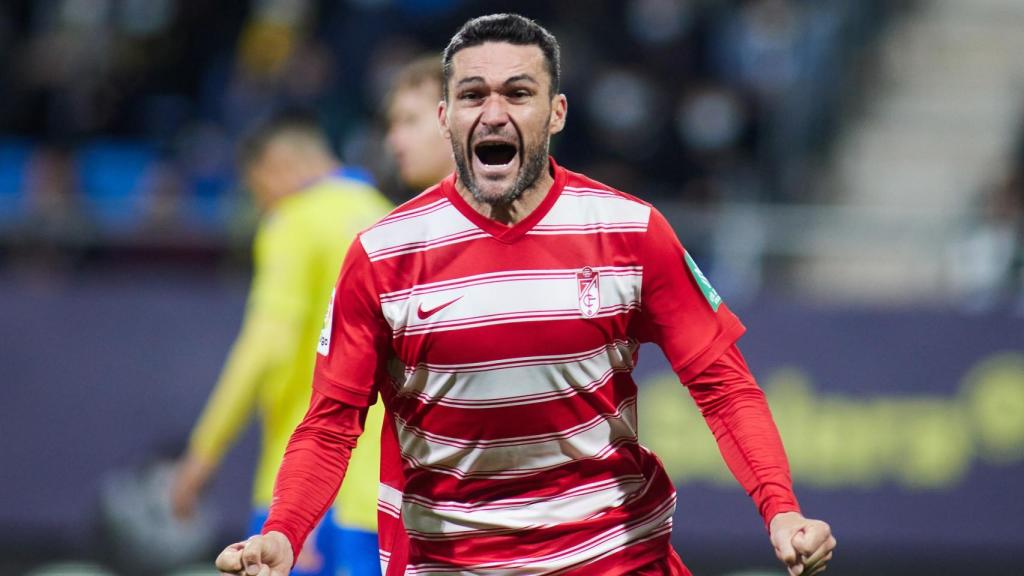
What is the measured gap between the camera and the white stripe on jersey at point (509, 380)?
11.1 ft

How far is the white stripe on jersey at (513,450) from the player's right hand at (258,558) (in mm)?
430

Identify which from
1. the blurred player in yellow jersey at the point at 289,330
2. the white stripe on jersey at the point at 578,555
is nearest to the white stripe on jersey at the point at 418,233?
the white stripe on jersey at the point at 578,555

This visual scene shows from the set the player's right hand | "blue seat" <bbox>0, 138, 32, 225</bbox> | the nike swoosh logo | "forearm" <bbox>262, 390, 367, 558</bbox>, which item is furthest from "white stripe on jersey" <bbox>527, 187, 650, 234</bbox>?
"blue seat" <bbox>0, 138, 32, 225</bbox>

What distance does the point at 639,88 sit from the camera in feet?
37.1

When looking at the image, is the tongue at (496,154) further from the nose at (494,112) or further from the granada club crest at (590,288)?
the granada club crest at (590,288)

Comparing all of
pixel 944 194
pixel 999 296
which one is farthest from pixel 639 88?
pixel 999 296

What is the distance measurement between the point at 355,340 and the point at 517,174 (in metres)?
0.52

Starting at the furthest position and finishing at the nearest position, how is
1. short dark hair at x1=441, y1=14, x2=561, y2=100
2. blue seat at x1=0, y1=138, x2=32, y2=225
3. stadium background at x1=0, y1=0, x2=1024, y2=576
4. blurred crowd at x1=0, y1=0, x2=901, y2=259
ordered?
blue seat at x1=0, y1=138, x2=32, y2=225 → blurred crowd at x1=0, y1=0, x2=901, y2=259 → stadium background at x1=0, y1=0, x2=1024, y2=576 → short dark hair at x1=441, y1=14, x2=561, y2=100

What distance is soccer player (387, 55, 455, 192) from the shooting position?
4.94 meters

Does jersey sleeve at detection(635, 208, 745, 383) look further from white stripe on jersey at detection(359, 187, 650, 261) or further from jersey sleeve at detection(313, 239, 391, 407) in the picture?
jersey sleeve at detection(313, 239, 391, 407)

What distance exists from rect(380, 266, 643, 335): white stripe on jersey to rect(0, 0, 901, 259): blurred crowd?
21.6ft

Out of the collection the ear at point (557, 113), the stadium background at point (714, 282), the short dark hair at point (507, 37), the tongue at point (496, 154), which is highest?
the short dark hair at point (507, 37)

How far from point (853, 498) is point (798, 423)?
1.73 feet

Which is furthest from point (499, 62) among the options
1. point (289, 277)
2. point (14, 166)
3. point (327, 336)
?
point (14, 166)
